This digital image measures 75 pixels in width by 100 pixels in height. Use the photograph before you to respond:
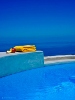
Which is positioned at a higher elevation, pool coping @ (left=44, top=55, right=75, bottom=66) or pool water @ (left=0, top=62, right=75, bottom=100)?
pool coping @ (left=44, top=55, right=75, bottom=66)

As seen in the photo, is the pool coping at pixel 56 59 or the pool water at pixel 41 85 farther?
the pool coping at pixel 56 59

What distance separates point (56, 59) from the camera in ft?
41.5

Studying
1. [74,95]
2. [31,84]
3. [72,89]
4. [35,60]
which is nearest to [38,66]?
[35,60]

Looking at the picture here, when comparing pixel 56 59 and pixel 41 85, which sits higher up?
pixel 56 59

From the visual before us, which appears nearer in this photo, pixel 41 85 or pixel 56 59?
pixel 41 85

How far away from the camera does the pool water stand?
6211 millimetres

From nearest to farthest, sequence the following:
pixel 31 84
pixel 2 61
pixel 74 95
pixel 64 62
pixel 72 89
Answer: pixel 74 95
pixel 72 89
pixel 31 84
pixel 2 61
pixel 64 62

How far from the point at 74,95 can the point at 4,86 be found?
2339mm

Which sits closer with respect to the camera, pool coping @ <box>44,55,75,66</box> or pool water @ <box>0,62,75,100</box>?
pool water @ <box>0,62,75,100</box>

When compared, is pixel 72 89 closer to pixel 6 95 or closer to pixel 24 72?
pixel 6 95

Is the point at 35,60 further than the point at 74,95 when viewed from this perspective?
Yes

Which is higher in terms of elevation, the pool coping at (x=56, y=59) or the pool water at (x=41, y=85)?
the pool coping at (x=56, y=59)

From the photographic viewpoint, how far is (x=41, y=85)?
24.9 feet

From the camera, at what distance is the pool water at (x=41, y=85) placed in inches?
245
